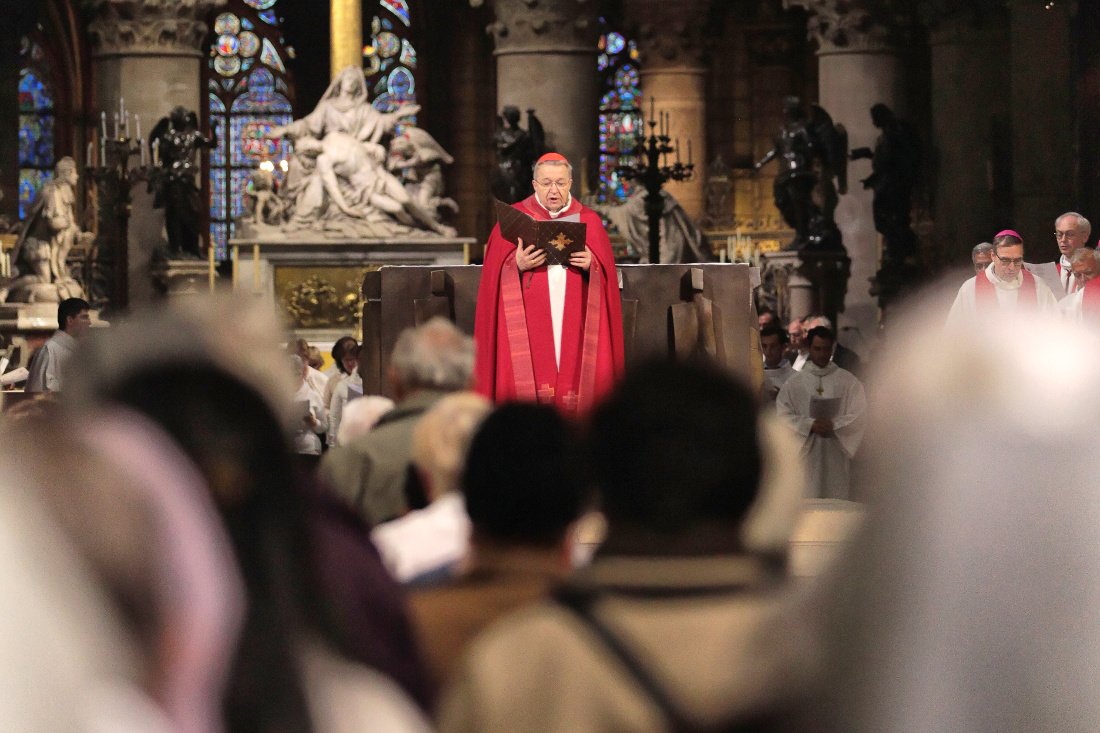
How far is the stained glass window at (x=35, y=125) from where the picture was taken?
33594 mm

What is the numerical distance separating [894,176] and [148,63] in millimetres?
8423

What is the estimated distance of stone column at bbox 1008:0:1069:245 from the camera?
1859cm

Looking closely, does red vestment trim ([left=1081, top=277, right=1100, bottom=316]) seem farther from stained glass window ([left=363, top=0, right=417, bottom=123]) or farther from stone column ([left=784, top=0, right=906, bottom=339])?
stained glass window ([left=363, top=0, right=417, bottom=123])

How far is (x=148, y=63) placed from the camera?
23.7m

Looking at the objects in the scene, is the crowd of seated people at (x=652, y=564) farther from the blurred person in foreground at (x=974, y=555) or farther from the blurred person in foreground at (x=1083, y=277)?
the blurred person in foreground at (x=1083, y=277)

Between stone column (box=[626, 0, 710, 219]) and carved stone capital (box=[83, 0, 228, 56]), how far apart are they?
659 centimetres

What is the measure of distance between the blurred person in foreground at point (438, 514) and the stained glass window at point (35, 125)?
30.7m

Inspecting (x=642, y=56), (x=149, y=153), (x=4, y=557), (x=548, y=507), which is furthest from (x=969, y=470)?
(x=642, y=56)

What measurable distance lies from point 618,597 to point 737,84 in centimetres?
2864

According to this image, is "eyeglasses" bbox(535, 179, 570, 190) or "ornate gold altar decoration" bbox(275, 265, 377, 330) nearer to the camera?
"eyeglasses" bbox(535, 179, 570, 190)

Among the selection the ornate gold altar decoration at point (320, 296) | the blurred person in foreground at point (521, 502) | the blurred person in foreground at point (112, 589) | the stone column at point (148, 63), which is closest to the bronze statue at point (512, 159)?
the ornate gold altar decoration at point (320, 296)

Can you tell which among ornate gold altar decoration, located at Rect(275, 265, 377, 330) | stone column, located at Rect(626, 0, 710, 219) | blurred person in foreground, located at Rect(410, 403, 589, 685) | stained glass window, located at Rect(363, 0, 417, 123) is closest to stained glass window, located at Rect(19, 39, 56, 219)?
stained glass window, located at Rect(363, 0, 417, 123)

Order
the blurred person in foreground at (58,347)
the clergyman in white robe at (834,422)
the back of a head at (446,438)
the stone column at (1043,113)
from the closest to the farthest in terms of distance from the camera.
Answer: the back of a head at (446,438) < the clergyman in white robe at (834,422) < the blurred person in foreground at (58,347) < the stone column at (1043,113)

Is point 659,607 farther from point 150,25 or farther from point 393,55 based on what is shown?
point 393,55
